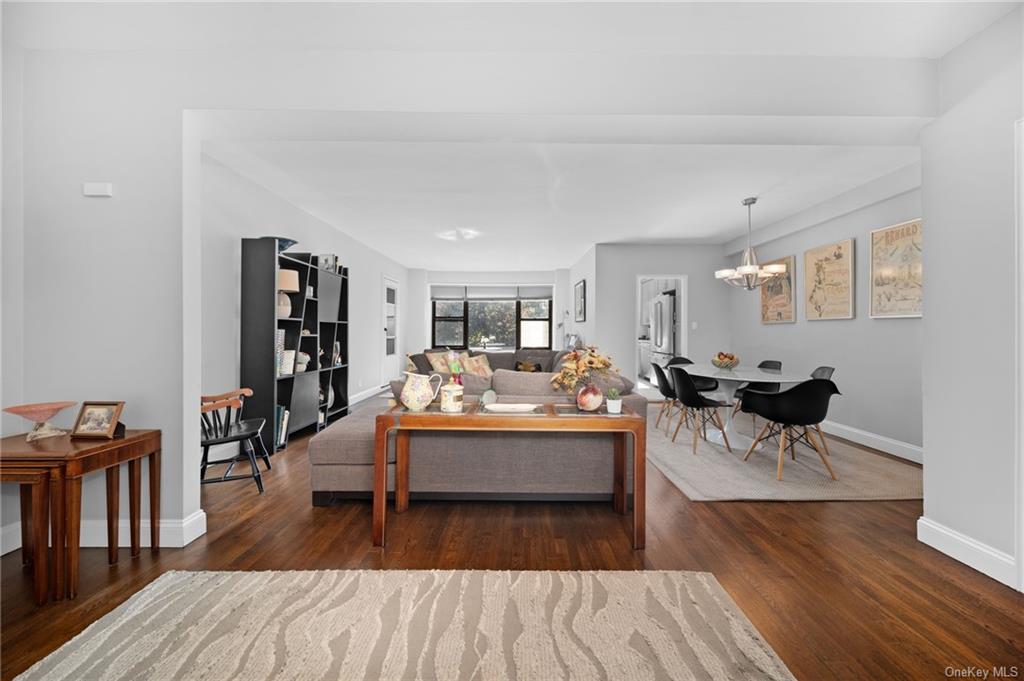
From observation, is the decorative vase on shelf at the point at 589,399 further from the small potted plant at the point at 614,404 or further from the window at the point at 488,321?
the window at the point at 488,321

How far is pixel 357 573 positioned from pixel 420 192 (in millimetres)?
3903

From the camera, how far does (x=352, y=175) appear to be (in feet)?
15.1

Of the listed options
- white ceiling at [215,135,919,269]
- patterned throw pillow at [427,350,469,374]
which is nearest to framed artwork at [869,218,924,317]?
white ceiling at [215,135,919,269]

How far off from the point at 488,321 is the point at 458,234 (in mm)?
4535

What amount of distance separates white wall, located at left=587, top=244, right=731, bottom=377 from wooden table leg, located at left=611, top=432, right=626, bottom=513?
15.8 ft

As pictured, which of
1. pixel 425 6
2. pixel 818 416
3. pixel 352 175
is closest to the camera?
pixel 425 6

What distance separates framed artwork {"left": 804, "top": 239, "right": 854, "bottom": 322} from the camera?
17.4 ft

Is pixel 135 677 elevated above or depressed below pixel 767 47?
below

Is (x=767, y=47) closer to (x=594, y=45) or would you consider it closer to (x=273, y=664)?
(x=594, y=45)

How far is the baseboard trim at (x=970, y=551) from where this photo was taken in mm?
2240

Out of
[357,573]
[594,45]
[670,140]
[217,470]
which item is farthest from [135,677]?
[670,140]

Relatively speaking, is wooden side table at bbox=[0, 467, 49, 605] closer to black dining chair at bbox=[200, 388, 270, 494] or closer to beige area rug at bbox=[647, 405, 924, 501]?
black dining chair at bbox=[200, 388, 270, 494]

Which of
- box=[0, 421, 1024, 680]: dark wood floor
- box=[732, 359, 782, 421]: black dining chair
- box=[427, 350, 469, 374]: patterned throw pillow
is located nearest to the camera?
box=[0, 421, 1024, 680]: dark wood floor

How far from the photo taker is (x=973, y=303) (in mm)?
2428
